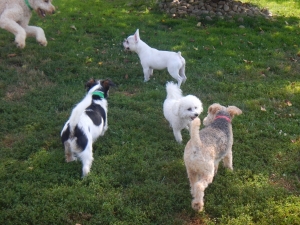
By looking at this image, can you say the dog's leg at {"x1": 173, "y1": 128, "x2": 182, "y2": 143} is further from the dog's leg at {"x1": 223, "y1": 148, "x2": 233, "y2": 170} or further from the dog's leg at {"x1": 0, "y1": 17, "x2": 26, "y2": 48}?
the dog's leg at {"x1": 0, "y1": 17, "x2": 26, "y2": 48}

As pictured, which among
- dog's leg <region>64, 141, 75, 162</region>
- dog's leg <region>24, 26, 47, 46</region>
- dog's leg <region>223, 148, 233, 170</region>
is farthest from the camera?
dog's leg <region>24, 26, 47, 46</region>

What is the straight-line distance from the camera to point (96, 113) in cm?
517

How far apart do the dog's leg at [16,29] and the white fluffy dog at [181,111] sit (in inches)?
131

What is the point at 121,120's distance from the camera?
19.8 feet

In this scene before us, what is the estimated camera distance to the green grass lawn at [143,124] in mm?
4074

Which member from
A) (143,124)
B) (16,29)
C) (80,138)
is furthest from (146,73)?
(80,138)

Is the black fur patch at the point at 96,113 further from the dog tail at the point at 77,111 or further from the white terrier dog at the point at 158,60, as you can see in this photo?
the white terrier dog at the point at 158,60

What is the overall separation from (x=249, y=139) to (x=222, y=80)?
2.43 metres

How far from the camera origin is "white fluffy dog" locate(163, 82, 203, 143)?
5316 millimetres

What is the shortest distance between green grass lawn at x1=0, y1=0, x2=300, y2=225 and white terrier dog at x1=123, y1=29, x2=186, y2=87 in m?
0.33

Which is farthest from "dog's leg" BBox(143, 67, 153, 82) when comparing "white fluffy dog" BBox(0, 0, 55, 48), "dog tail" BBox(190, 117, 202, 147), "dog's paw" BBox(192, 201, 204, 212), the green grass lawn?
"dog's paw" BBox(192, 201, 204, 212)

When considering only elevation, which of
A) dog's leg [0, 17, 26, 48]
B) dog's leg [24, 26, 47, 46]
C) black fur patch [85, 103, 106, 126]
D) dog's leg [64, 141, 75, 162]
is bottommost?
dog's leg [64, 141, 75, 162]

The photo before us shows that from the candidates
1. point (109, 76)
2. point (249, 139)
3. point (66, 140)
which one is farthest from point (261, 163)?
point (109, 76)

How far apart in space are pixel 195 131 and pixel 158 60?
152 inches
